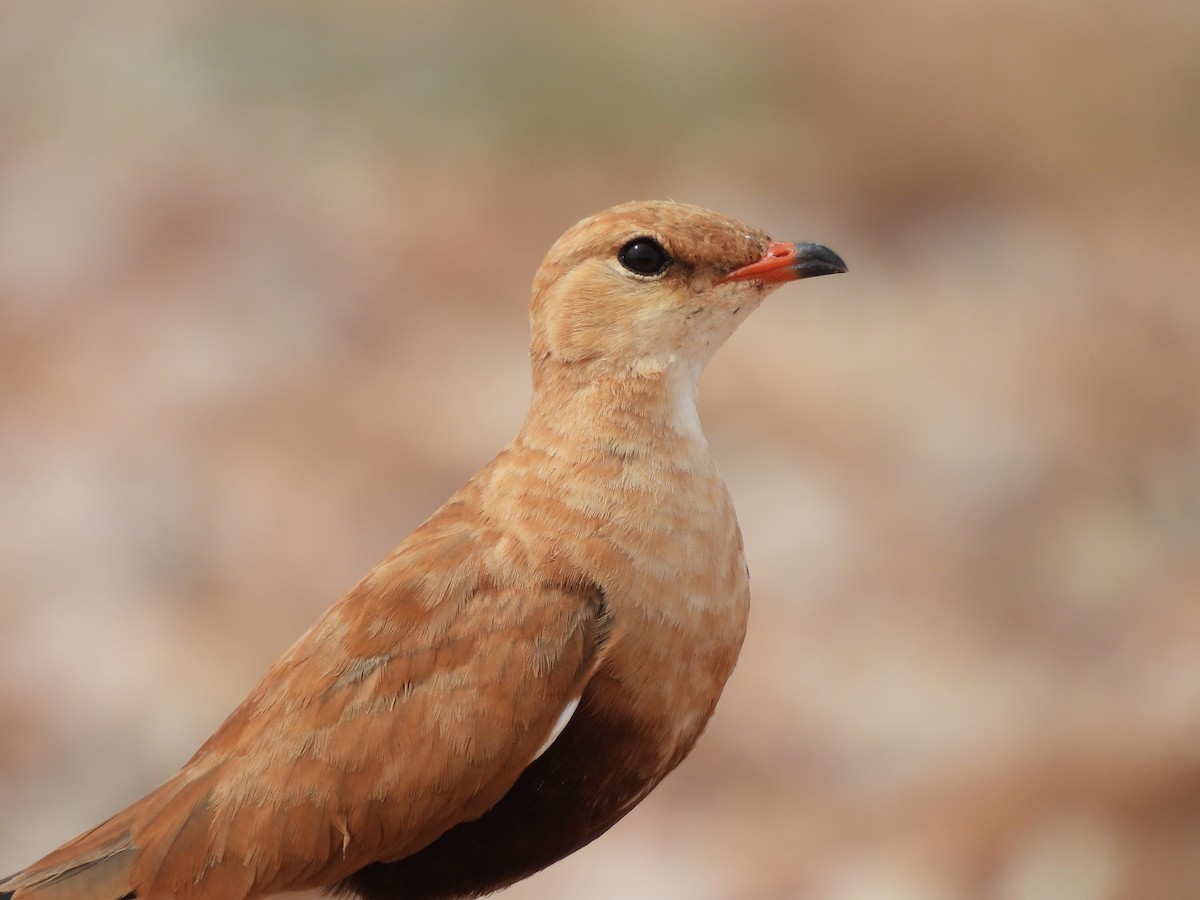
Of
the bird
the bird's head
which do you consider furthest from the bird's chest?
the bird's head

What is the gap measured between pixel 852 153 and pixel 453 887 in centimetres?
541

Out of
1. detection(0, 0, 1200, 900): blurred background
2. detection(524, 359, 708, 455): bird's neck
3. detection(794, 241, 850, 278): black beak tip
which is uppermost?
detection(0, 0, 1200, 900): blurred background

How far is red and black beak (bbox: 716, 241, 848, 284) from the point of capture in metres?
2.59

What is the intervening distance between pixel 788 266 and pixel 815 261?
0.17 feet

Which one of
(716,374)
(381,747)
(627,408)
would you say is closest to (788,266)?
(627,408)

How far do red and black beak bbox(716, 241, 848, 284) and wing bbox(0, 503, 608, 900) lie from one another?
67 cm

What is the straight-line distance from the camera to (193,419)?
6.45m

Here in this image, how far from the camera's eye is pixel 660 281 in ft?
8.63

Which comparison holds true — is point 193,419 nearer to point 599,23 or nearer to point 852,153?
point 599,23

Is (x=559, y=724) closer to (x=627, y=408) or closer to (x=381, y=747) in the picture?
(x=381, y=747)

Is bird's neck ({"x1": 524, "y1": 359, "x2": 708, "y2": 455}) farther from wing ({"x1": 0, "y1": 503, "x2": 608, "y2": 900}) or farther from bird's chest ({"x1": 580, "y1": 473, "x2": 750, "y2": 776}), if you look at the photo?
wing ({"x1": 0, "y1": 503, "x2": 608, "y2": 900})

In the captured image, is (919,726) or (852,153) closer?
(919,726)

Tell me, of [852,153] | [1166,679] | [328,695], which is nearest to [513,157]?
[852,153]

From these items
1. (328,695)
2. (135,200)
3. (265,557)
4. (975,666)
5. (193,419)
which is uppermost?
(135,200)
